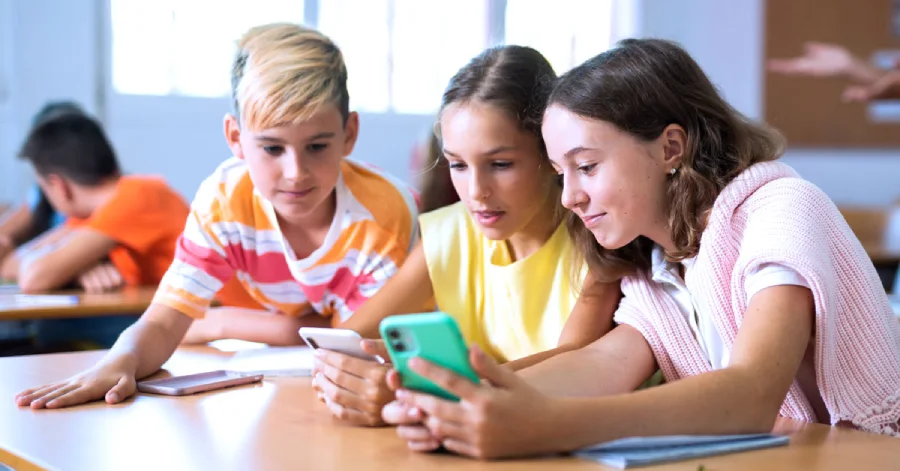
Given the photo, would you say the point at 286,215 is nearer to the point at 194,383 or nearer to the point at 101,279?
the point at 194,383

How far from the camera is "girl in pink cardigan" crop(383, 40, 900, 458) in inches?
41.8

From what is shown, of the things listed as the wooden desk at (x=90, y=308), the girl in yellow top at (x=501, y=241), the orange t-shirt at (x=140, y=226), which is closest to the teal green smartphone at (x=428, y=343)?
the girl in yellow top at (x=501, y=241)

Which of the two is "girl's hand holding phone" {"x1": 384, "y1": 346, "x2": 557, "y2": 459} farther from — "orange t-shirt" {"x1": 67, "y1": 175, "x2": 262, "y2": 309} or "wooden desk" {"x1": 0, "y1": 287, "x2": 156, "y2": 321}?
"orange t-shirt" {"x1": 67, "y1": 175, "x2": 262, "y2": 309}

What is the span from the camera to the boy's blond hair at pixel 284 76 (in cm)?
179

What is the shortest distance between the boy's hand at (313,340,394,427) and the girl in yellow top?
0.28 meters

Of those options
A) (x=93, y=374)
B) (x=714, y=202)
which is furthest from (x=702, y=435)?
(x=93, y=374)

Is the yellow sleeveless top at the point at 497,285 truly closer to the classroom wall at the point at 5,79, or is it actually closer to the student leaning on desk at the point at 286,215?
the student leaning on desk at the point at 286,215

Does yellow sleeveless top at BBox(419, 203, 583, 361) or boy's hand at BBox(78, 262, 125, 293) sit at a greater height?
yellow sleeveless top at BBox(419, 203, 583, 361)

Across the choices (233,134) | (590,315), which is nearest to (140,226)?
(233,134)

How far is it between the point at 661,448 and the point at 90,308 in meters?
1.91

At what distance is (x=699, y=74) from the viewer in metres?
1.40

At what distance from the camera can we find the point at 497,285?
1761 millimetres

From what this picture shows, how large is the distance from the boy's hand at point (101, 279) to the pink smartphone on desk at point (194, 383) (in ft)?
5.04

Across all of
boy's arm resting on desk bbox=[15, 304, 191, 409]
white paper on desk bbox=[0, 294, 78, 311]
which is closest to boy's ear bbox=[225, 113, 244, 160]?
boy's arm resting on desk bbox=[15, 304, 191, 409]
